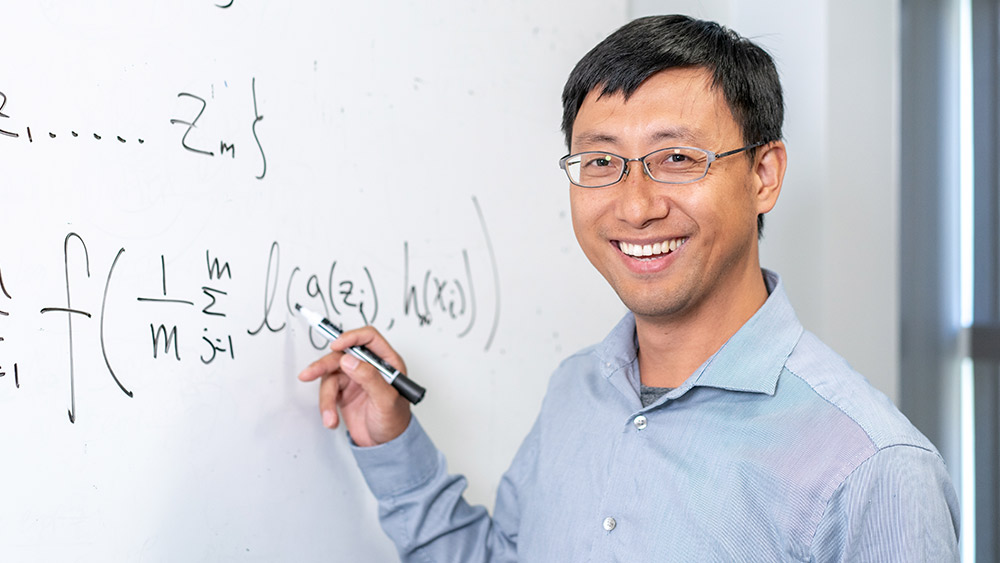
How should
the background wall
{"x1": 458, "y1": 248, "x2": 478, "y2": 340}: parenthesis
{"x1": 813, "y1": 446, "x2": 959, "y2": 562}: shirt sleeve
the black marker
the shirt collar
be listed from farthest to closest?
1. the background wall
2. {"x1": 458, "y1": 248, "x2": 478, "y2": 340}: parenthesis
3. the black marker
4. the shirt collar
5. {"x1": 813, "y1": 446, "x2": 959, "y2": 562}: shirt sleeve

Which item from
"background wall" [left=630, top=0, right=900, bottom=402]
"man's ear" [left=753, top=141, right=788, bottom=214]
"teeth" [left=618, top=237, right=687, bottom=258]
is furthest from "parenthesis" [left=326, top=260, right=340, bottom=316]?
"background wall" [left=630, top=0, right=900, bottom=402]

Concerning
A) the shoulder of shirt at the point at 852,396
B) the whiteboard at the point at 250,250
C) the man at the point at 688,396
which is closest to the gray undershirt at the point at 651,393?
the man at the point at 688,396

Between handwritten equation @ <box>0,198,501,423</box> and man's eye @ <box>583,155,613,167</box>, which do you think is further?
man's eye @ <box>583,155,613,167</box>

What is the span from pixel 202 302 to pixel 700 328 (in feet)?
1.68

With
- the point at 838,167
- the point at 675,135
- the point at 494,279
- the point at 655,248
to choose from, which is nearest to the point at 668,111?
the point at 675,135

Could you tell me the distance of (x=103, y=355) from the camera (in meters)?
0.70

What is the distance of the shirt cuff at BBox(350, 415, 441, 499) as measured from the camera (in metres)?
0.87

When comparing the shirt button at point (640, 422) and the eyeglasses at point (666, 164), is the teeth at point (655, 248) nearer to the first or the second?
the eyeglasses at point (666, 164)

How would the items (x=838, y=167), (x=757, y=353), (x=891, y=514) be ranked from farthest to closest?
(x=838, y=167), (x=757, y=353), (x=891, y=514)

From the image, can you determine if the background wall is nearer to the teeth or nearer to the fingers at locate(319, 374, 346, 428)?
the teeth

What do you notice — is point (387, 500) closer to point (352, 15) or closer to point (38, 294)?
point (38, 294)

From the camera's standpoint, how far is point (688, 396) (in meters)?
0.77

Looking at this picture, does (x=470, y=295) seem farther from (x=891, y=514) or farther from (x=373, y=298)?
(x=891, y=514)

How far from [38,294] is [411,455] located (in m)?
0.42
